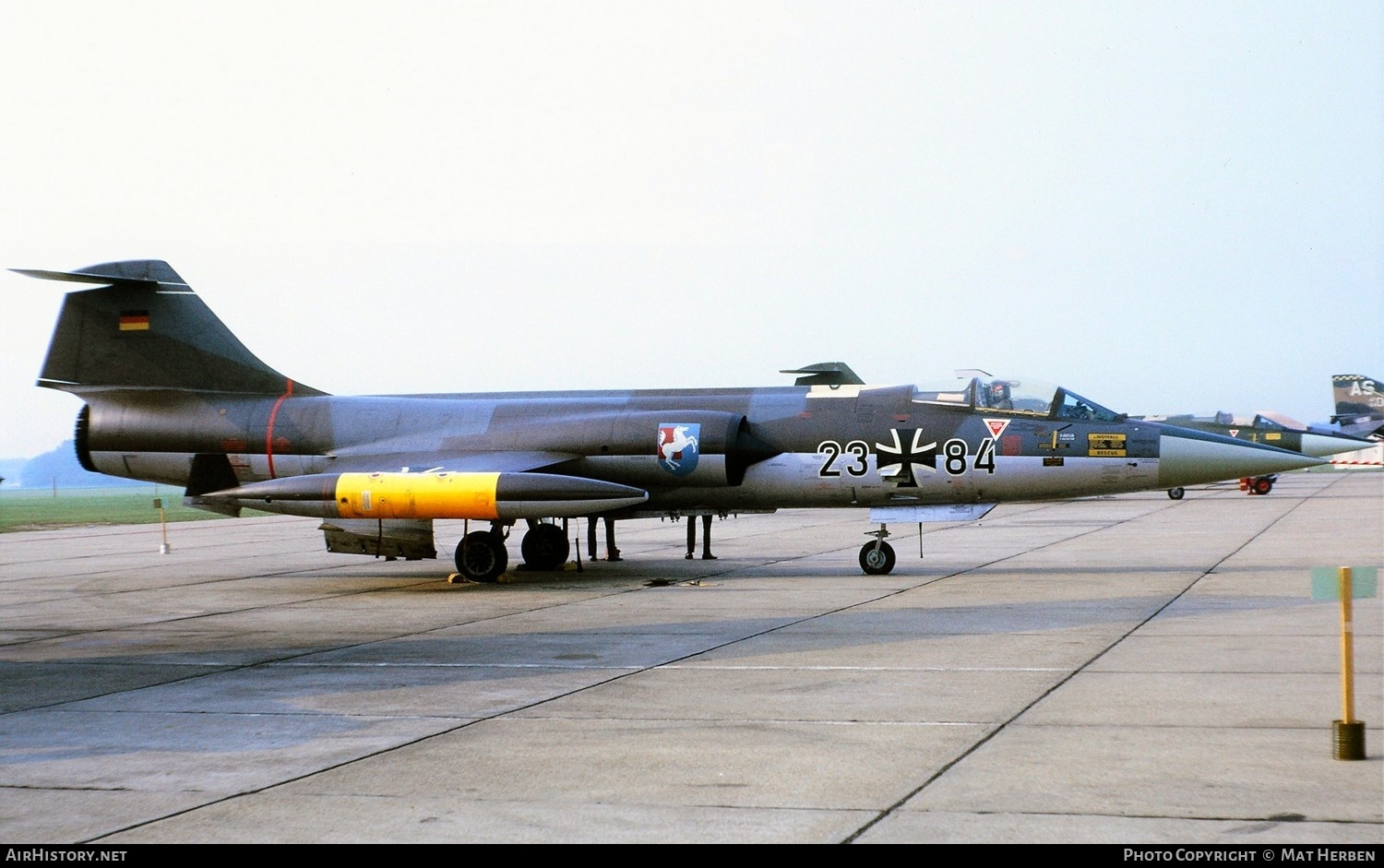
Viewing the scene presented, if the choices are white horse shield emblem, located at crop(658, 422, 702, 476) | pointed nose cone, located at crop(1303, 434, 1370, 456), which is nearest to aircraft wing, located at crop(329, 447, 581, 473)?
white horse shield emblem, located at crop(658, 422, 702, 476)

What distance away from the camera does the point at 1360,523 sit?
2791 centimetres

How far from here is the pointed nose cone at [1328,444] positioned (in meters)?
37.3

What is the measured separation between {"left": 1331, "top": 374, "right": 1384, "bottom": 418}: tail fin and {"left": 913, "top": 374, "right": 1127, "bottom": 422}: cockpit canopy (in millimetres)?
43699

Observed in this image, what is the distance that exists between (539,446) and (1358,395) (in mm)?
47654

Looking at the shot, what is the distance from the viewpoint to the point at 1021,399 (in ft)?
60.2

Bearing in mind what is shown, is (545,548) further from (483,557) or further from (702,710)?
(702,710)

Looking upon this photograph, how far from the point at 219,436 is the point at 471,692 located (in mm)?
12448

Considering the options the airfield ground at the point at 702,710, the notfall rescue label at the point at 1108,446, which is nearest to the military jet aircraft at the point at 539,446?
the notfall rescue label at the point at 1108,446

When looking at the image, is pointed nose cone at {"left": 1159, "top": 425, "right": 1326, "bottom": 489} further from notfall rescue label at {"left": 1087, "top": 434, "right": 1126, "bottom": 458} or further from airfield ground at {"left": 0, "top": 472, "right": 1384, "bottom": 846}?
airfield ground at {"left": 0, "top": 472, "right": 1384, "bottom": 846}

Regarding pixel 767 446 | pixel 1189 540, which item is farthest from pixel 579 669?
pixel 1189 540

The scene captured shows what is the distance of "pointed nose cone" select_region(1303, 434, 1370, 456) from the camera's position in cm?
3728

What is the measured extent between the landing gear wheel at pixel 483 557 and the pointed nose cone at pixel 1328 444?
88.7 ft
